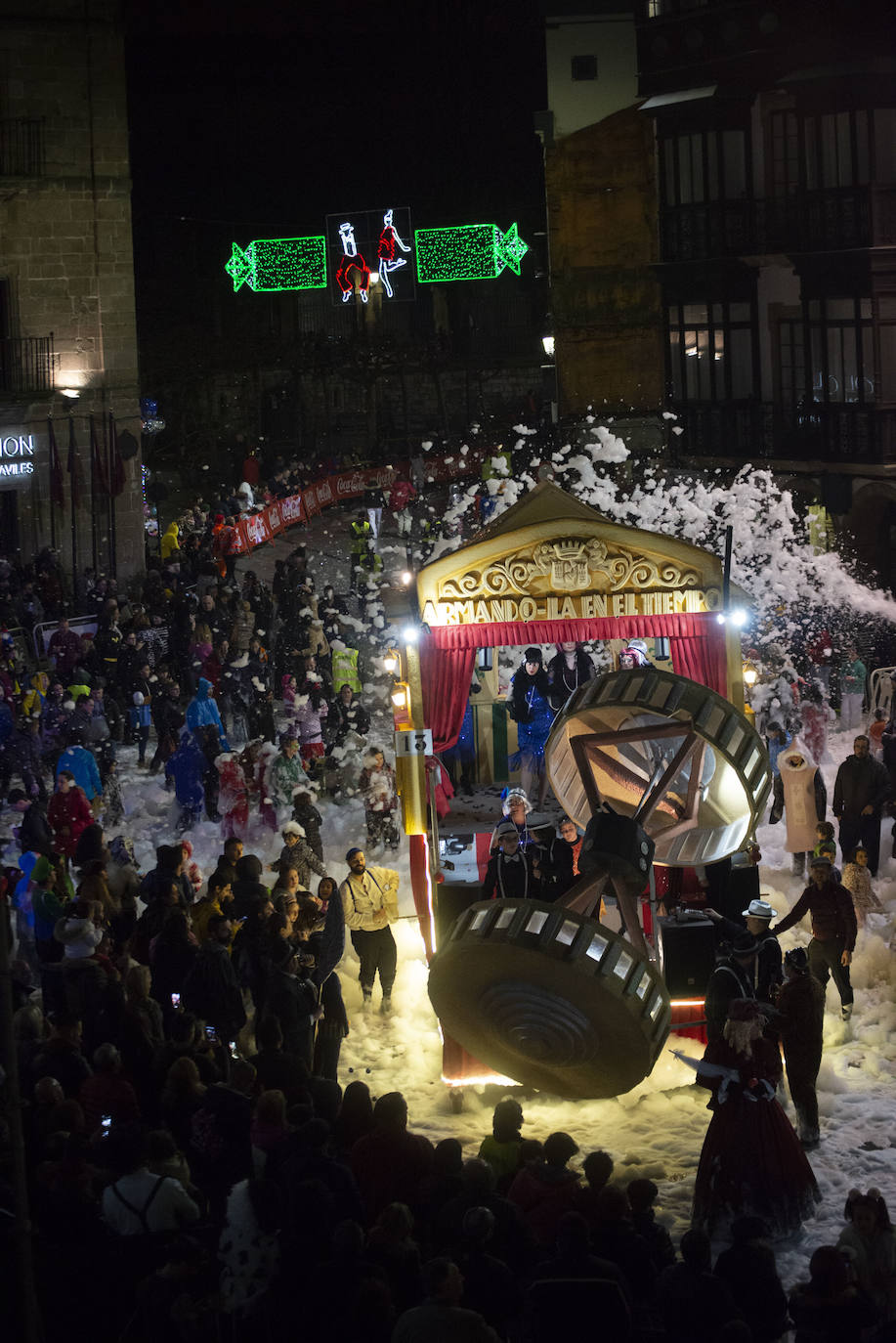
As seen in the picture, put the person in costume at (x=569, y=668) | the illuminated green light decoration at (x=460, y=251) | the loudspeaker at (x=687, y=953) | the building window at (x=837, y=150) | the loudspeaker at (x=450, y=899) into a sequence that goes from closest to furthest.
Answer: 1. the loudspeaker at (x=687, y=953)
2. the loudspeaker at (x=450, y=899)
3. the person in costume at (x=569, y=668)
4. the building window at (x=837, y=150)
5. the illuminated green light decoration at (x=460, y=251)

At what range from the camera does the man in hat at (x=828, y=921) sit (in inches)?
433

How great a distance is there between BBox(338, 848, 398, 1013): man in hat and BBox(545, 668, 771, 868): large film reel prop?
1568 mm

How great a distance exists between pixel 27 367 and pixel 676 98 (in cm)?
1221

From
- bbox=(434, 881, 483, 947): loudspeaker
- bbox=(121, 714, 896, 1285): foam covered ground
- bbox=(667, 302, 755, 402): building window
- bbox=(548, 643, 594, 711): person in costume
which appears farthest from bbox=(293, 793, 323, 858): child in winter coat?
bbox=(667, 302, 755, 402): building window

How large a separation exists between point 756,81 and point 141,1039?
74.6ft

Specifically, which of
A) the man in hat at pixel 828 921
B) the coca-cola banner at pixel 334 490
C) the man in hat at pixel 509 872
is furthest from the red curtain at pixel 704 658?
the coca-cola banner at pixel 334 490

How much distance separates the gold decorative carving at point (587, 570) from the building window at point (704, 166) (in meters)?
17.2

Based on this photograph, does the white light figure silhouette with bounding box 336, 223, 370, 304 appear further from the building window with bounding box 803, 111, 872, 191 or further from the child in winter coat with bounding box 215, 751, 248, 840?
the child in winter coat with bounding box 215, 751, 248, 840

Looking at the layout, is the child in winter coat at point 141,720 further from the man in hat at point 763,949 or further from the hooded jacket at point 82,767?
the man in hat at point 763,949

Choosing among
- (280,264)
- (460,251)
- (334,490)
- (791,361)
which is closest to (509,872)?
(791,361)

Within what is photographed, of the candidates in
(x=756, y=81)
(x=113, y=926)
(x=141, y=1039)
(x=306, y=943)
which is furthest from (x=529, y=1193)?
(x=756, y=81)

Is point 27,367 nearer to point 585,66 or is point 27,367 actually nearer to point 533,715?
Result: point 585,66

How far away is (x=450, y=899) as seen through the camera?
1199 centimetres

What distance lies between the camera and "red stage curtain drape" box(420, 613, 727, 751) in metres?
12.6
